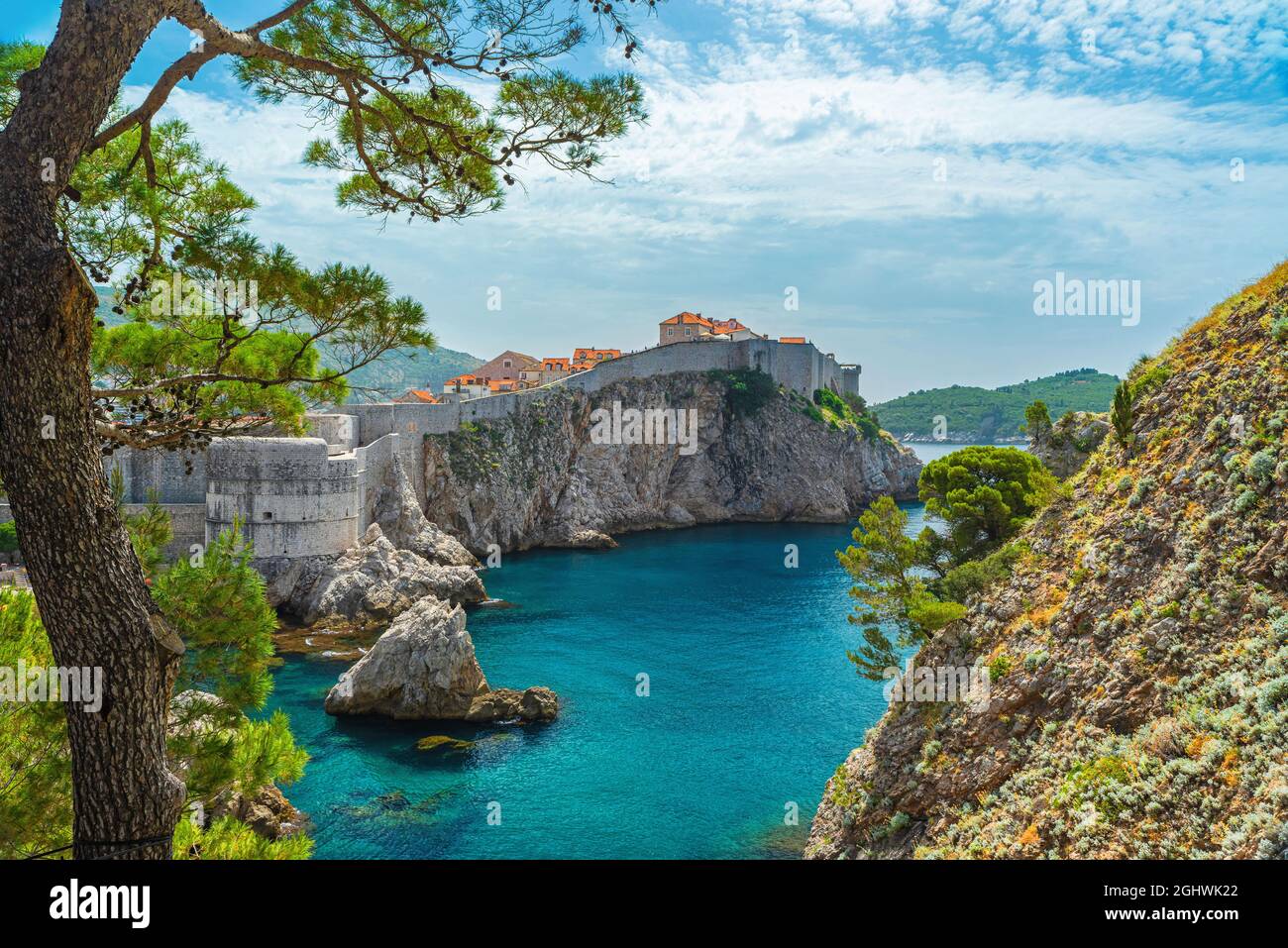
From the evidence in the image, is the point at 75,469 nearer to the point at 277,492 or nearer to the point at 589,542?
the point at 277,492

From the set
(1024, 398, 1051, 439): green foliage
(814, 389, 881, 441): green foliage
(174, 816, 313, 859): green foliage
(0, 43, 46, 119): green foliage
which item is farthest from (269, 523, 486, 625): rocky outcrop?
(814, 389, 881, 441): green foliage

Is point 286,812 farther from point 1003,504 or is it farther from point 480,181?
point 1003,504

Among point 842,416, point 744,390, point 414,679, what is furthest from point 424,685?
point 842,416

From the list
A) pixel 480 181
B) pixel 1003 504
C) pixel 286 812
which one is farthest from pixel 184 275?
pixel 1003 504

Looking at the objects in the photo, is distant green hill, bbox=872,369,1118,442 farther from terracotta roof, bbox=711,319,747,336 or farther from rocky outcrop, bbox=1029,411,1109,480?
rocky outcrop, bbox=1029,411,1109,480

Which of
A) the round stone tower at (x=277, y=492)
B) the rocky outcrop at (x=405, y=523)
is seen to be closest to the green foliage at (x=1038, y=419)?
the round stone tower at (x=277, y=492)

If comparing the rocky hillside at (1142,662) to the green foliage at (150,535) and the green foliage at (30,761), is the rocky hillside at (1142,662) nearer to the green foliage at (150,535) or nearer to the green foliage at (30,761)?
the green foliage at (30,761)

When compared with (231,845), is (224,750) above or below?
above
